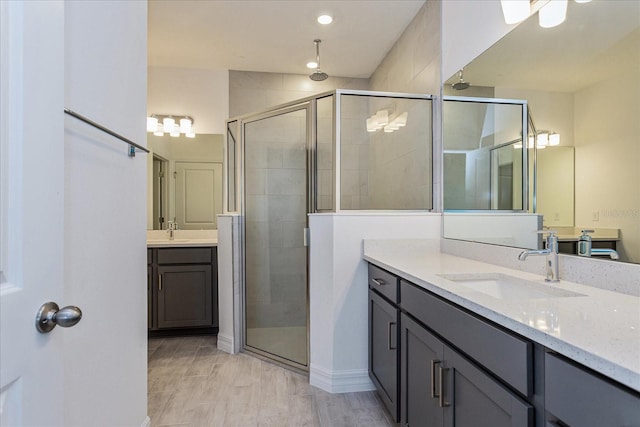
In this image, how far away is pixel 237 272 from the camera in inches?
113

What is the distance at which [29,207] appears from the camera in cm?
66

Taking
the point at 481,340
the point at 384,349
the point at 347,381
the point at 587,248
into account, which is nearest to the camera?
the point at 481,340

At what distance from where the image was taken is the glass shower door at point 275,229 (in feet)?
8.91

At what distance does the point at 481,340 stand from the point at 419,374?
0.52 meters

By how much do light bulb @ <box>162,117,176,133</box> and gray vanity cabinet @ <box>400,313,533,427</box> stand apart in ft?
10.2

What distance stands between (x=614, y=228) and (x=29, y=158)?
1.67 m

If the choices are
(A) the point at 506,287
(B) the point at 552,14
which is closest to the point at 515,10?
(B) the point at 552,14

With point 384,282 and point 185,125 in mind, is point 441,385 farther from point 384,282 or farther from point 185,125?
point 185,125

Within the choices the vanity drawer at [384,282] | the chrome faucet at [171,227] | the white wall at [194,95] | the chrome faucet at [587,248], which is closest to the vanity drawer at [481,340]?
the vanity drawer at [384,282]

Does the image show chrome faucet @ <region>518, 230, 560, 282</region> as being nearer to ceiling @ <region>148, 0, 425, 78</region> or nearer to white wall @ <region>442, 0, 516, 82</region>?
white wall @ <region>442, 0, 516, 82</region>

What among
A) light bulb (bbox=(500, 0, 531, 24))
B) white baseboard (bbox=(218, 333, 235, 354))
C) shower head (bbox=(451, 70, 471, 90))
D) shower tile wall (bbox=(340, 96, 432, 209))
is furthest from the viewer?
white baseboard (bbox=(218, 333, 235, 354))

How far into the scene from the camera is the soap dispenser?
1302mm

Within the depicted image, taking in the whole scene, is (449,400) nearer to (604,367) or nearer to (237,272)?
(604,367)

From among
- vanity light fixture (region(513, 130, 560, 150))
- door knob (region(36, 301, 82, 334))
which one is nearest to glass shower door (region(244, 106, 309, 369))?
vanity light fixture (region(513, 130, 560, 150))
